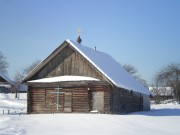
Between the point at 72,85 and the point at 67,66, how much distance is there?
174 centimetres

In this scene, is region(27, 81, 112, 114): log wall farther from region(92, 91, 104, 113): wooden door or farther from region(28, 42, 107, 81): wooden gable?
region(28, 42, 107, 81): wooden gable

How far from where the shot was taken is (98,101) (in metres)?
30.6

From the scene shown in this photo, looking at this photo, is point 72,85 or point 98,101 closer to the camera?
point 98,101

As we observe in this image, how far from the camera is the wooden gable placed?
31.1 meters

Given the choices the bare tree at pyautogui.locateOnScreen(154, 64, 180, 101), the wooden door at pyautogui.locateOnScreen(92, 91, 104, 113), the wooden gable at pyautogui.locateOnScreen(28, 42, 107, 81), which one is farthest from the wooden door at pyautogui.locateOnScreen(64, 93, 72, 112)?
the bare tree at pyautogui.locateOnScreen(154, 64, 180, 101)

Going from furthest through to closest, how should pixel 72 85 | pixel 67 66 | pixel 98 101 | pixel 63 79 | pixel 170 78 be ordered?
pixel 170 78, pixel 67 66, pixel 63 79, pixel 72 85, pixel 98 101

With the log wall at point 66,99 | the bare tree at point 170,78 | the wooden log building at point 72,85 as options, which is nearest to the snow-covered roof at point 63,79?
the wooden log building at point 72,85

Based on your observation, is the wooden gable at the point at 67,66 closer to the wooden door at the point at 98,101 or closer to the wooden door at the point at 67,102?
the wooden door at the point at 98,101

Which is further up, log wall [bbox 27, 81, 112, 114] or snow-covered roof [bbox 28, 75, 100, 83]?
snow-covered roof [bbox 28, 75, 100, 83]

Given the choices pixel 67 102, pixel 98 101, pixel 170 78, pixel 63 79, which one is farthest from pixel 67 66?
pixel 170 78

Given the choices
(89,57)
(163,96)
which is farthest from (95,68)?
(163,96)

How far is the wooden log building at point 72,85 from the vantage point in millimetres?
30391

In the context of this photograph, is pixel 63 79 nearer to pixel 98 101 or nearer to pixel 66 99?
pixel 66 99

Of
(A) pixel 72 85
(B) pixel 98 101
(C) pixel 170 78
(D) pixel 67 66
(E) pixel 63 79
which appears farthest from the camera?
(C) pixel 170 78
